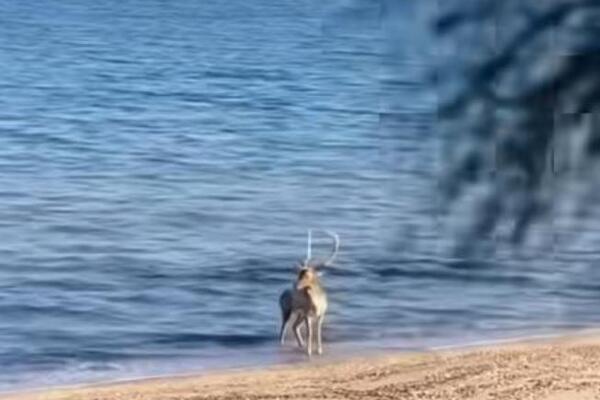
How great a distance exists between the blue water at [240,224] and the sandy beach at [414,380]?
0.31 metres

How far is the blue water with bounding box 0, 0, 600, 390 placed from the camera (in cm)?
105

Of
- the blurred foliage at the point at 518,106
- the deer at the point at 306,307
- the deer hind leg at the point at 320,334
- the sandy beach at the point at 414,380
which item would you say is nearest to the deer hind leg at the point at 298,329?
the deer at the point at 306,307

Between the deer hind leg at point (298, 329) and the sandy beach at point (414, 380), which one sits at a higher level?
the deer hind leg at point (298, 329)

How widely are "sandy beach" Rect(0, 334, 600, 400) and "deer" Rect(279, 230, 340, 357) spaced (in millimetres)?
547

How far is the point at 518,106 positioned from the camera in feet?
3.36

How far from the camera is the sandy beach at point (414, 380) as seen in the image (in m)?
9.30

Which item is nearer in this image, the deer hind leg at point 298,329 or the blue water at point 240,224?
the blue water at point 240,224

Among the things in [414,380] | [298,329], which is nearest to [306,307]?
[298,329]

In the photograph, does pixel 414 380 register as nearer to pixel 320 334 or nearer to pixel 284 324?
pixel 320 334

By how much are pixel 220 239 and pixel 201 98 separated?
10897 millimetres

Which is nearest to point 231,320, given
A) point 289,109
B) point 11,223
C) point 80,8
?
point 289,109

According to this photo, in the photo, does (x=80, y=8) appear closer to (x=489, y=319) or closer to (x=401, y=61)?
(x=489, y=319)

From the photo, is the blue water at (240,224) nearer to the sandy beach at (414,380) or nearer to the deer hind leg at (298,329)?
the deer hind leg at (298,329)

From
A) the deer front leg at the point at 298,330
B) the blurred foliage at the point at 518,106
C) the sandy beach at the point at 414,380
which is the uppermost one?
the blurred foliage at the point at 518,106
